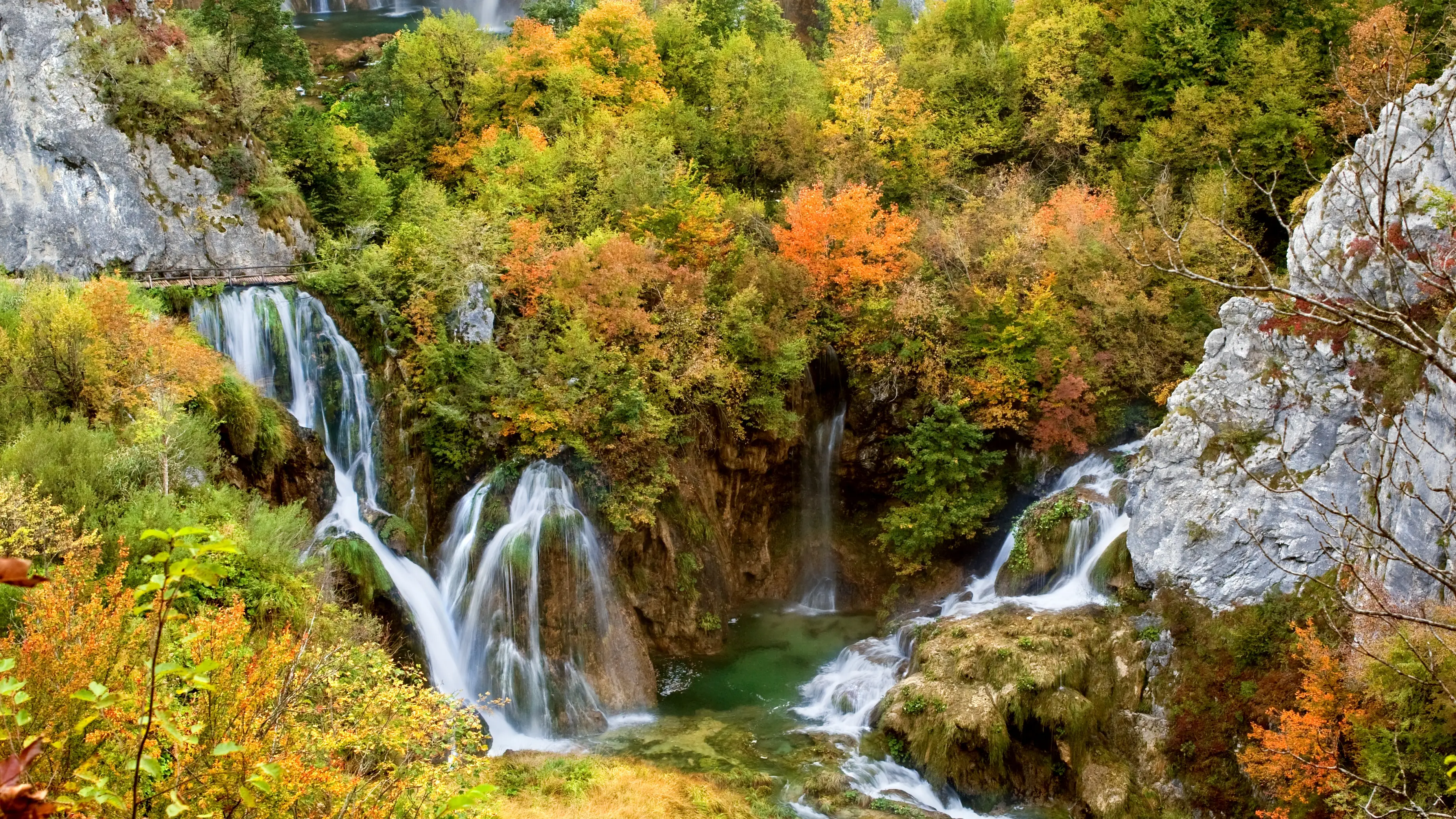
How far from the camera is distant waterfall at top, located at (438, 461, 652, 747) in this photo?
724 inches

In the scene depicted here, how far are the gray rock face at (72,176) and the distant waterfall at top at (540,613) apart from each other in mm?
9573

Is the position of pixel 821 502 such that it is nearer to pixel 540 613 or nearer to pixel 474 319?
pixel 540 613

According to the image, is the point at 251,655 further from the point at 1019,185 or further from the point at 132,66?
the point at 1019,185

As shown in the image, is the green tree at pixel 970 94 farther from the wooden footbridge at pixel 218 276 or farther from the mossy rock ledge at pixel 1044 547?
the wooden footbridge at pixel 218 276

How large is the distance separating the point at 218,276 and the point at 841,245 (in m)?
14.6

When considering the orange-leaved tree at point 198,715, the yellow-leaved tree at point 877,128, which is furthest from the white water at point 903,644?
the yellow-leaved tree at point 877,128

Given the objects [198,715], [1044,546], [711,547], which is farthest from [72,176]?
[1044,546]

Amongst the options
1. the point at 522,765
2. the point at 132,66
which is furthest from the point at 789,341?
the point at 132,66

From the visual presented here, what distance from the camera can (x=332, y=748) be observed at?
8.64 meters

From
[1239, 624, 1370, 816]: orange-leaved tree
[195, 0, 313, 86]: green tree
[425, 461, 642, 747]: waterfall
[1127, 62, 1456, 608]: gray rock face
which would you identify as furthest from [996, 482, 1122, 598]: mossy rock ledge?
[195, 0, 313, 86]: green tree

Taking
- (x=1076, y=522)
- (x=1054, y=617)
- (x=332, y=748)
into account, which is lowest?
(x=1054, y=617)

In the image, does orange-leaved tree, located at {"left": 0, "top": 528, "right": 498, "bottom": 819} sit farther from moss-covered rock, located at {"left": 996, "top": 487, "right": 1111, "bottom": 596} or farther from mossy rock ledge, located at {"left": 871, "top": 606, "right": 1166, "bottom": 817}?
moss-covered rock, located at {"left": 996, "top": 487, "right": 1111, "bottom": 596}

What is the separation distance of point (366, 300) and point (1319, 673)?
1903 cm

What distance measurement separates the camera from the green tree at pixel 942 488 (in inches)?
838
